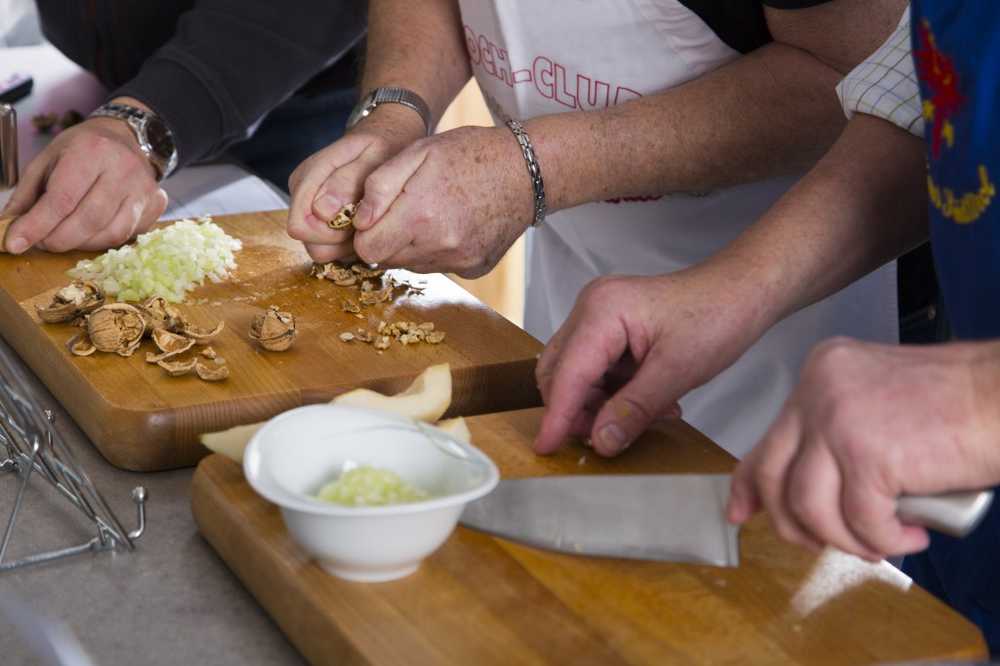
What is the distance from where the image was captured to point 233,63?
63.8 inches

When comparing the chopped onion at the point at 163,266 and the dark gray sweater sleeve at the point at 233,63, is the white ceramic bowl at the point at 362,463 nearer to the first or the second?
the chopped onion at the point at 163,266

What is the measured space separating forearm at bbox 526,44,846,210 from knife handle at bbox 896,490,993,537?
0.60 metres

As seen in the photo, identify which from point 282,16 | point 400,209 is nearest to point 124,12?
point 282,16

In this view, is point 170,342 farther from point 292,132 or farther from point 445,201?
point 292,132

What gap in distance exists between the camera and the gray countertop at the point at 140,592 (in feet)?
2.38

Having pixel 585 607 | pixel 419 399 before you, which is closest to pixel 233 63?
pixel 419 399

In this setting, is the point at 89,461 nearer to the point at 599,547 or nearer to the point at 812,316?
the point at 599,547

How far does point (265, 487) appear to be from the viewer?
713 mm

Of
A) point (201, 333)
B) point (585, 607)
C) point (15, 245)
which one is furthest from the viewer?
point (15, 245)

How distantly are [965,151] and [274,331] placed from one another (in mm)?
546

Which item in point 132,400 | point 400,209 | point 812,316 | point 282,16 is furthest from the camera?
point 282,16

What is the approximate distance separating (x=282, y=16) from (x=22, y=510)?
3.13 feet

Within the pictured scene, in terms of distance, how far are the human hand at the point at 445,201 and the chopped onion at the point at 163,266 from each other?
168 mm

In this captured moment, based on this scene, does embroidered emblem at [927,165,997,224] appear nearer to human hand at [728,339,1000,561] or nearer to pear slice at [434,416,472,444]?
human hand at [728,339,1000,561]
